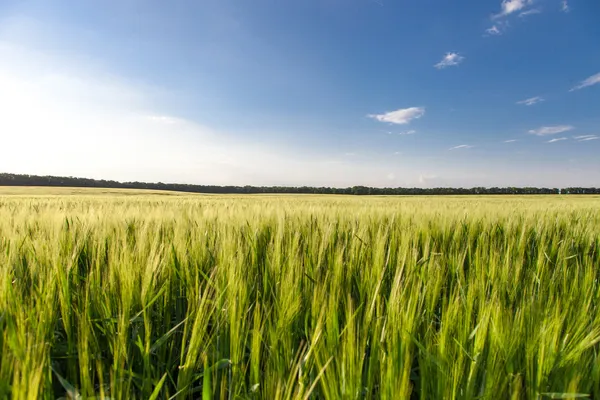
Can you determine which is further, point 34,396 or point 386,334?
point 386,334

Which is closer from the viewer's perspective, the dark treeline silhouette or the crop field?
the crop field

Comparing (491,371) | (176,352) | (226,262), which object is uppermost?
(226,262)

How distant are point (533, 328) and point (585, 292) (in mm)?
569

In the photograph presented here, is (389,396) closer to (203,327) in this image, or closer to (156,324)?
(203,327)

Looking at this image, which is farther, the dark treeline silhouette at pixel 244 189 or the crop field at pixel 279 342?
the dark treeline silhouette at pixel 244 189

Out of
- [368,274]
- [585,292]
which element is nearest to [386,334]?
[368,274]

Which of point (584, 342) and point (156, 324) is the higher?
point (584, 342)

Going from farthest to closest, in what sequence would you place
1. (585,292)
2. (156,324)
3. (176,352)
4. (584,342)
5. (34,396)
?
(585,292), (156,324), (176,352), (584,342), (34,396)

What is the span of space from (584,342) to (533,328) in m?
0.11

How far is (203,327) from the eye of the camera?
2.68 feet

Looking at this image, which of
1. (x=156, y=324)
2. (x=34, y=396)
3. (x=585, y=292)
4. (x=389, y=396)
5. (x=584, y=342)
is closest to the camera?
(x=34, y=396)

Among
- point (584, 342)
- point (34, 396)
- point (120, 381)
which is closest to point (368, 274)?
point (584, 342)

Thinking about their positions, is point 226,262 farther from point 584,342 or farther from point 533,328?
point 584,342

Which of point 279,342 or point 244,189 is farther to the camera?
point 244,189
